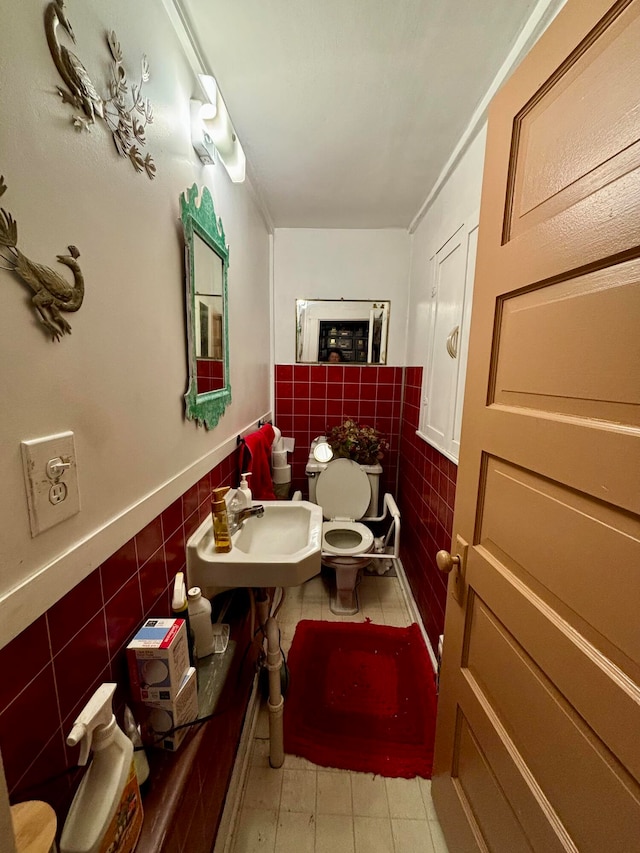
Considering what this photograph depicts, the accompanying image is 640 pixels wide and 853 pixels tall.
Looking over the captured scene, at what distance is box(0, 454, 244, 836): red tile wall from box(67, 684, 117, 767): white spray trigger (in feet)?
0.20

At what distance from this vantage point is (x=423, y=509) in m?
1.89

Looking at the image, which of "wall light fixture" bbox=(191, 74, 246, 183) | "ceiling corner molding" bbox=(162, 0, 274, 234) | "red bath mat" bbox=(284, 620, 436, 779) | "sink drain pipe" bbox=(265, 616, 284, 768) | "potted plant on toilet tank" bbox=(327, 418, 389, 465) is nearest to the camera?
"ceiling corner molding" bbox=(162, 0, 274, 234)

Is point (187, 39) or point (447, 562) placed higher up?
point (187, 39)

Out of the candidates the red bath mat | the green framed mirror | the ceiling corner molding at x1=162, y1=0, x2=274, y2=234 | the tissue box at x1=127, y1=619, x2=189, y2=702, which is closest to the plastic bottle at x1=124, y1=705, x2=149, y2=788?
the tissue box at x1=127, y1=619, x2=189, y2=702

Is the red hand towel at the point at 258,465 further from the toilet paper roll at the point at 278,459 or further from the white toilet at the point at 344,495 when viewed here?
the white toilet at the point at 344,495

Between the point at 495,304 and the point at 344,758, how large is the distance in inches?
63.8

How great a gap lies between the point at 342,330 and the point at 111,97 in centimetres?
180

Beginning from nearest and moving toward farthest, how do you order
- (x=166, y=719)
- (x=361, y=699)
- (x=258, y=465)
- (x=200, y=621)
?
1. (x=166, y=719)
2. (x=200, y=621)
3. (x=361, y=699)
4. (x=258, y=465)

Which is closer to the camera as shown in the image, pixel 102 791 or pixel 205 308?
pixel 102 791

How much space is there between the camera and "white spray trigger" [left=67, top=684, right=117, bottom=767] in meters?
0.47

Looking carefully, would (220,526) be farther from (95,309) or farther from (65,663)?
(95,309)

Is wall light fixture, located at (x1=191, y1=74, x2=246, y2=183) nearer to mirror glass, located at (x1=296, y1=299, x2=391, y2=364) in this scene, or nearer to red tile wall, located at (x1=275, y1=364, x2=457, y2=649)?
mirror glass, located at (x1=296, y1=299, x2=391, y2=364)

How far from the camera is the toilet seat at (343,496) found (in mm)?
2086

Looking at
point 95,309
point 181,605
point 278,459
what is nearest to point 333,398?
point 278,459
